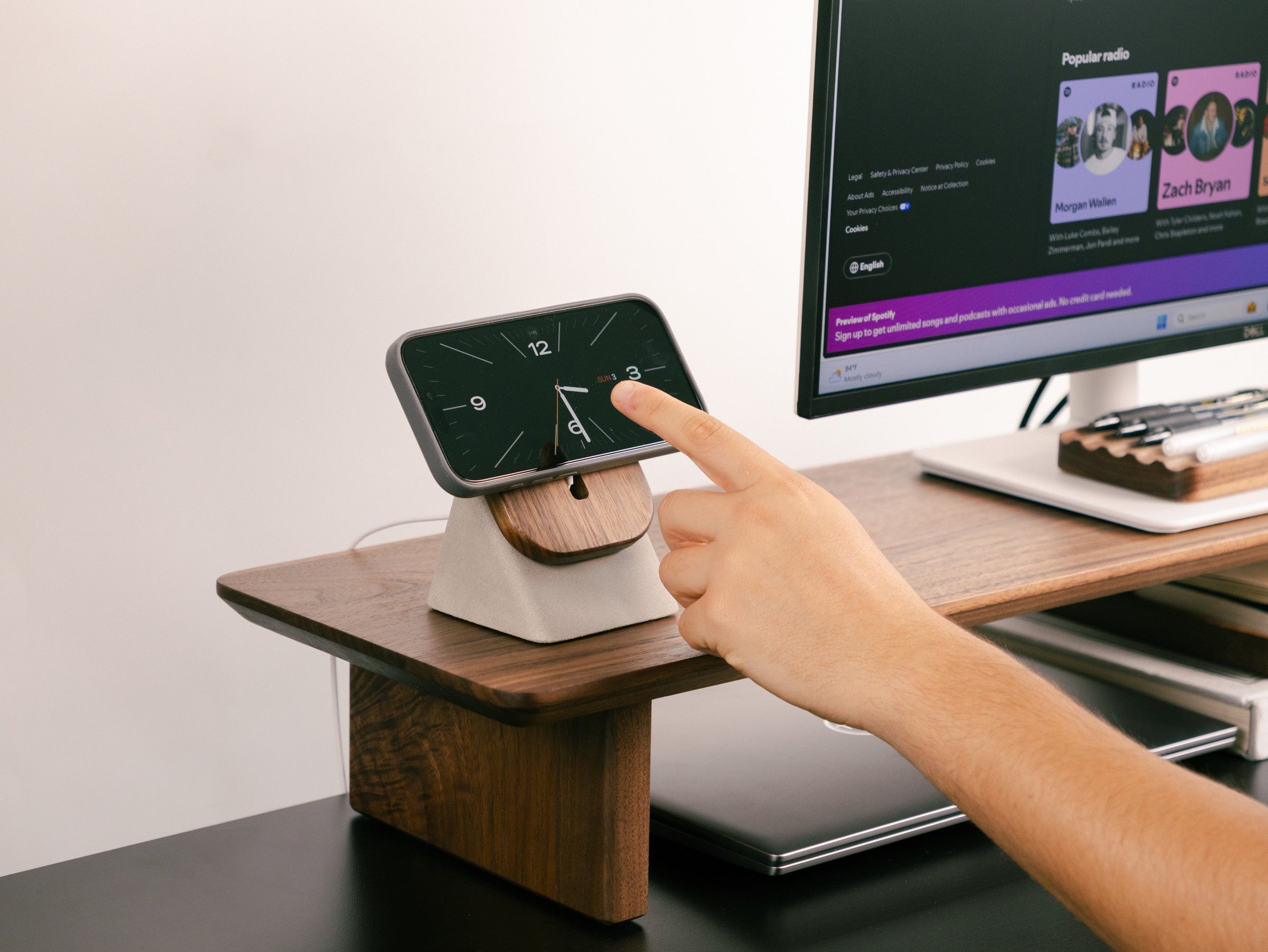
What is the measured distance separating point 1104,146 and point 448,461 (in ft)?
2.07

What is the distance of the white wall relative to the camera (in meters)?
1.37

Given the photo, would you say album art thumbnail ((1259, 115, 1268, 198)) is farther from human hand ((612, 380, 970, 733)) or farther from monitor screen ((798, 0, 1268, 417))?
human hand ((612, 380, 970, 733))

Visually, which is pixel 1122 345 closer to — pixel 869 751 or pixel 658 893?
pixel 869 751

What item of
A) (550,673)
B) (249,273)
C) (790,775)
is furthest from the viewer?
(249,273)

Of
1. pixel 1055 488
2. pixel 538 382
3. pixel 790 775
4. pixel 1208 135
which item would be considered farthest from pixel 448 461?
pixel 1208 135

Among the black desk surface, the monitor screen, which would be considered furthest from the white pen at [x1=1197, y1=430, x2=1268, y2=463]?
the black desk surface

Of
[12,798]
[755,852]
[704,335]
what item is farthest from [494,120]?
[755,852]

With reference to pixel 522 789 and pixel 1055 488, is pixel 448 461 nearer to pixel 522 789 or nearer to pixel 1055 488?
pixel 522 789

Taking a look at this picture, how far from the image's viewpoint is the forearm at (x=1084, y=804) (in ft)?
1.82

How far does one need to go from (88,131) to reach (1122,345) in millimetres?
1008

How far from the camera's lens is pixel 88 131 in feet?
4.45

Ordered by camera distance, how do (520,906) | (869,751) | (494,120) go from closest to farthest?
(520,906) → (869,751) → (494,120)

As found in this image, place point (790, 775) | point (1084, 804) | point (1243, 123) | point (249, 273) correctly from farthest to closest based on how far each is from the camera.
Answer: point (249, 273), point (1243, 123), point (790, 775), point (1084, 804)

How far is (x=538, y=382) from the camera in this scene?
778 millimetres
